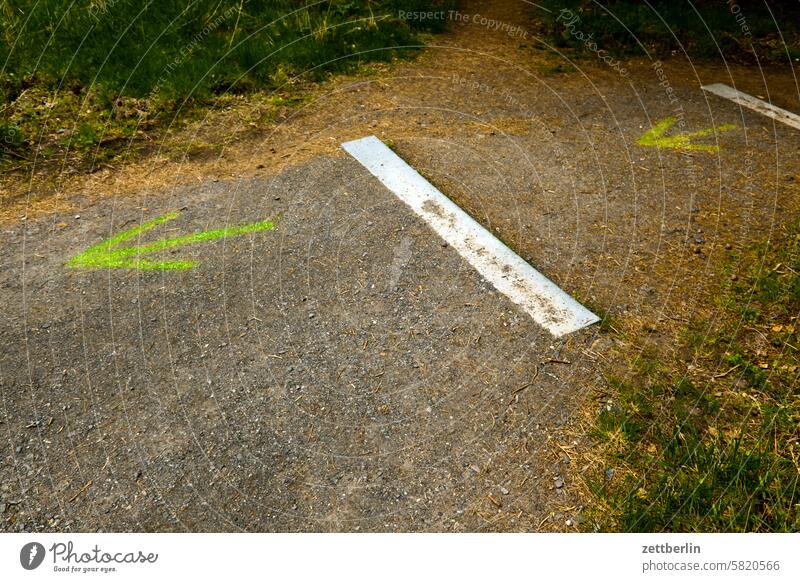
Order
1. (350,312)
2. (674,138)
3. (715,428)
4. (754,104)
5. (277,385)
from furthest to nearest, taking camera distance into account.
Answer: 1. (754,104)
2. (674,138)
3. (350,312)
4. (277,385)
5. (715,428)

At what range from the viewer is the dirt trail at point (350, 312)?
7.66 feet

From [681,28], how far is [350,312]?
5.56 m

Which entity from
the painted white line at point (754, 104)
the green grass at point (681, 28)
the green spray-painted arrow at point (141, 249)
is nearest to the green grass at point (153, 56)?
the green spray-painted arrow at point (141, 249)

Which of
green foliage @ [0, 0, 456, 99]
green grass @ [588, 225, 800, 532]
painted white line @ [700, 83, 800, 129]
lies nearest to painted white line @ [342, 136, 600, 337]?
green grass @ [588, 225, 800, 532]

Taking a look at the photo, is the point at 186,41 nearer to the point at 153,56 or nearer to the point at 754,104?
the point at 153,56

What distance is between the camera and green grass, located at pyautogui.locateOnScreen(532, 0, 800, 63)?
6.22m

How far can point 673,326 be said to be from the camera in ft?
9.79

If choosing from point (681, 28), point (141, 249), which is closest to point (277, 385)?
point (141, 249)

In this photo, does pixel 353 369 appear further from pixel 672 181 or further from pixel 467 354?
pixel 672 181

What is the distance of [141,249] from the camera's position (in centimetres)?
357

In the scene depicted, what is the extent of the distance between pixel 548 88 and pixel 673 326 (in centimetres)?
317

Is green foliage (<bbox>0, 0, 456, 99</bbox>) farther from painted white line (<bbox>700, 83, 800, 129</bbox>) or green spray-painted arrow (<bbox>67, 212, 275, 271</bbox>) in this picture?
painted white line (<bbox>700, 83, 800, 129</bbox>)
